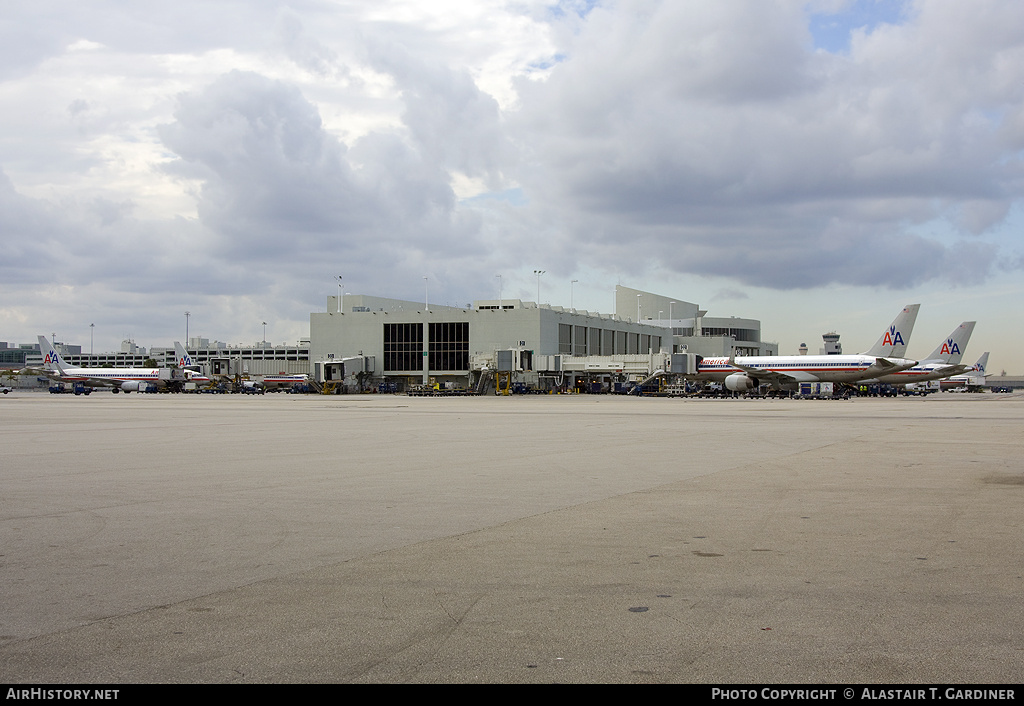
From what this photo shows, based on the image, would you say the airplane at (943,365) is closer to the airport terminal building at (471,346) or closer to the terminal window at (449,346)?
the airport terminal building at (471,346)

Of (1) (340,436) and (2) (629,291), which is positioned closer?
(1) (340,436)

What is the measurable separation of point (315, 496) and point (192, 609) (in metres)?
6.90

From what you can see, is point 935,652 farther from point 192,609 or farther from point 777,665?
point 192,609

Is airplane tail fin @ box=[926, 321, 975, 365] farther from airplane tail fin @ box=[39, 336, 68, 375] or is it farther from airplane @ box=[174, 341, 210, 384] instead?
airplane tail fin @ box=[39, 336, 68, 375]

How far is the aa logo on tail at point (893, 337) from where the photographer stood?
274 ft

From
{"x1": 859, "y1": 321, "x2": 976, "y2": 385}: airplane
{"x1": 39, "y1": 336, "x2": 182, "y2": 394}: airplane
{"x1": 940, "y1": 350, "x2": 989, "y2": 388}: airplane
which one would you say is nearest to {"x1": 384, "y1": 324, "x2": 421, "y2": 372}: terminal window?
{"x1": 39, "y1": 336, "x2": 182, "y2": 394}: airplane

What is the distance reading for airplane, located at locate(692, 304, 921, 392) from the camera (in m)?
82.4

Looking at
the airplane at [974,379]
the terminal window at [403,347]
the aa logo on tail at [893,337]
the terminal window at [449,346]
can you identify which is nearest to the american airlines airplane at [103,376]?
the terminal window at [403,347]

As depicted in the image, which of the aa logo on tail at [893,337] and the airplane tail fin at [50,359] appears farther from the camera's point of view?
the airplane tail fin at [50,359]

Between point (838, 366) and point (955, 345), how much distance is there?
14.9 meters

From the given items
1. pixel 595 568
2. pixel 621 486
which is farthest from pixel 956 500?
pixel 595 568

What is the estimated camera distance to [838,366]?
274ft

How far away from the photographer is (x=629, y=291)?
186500 millimetres

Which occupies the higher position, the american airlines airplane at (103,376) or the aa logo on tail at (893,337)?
the aa logo on tail at (893,337)
